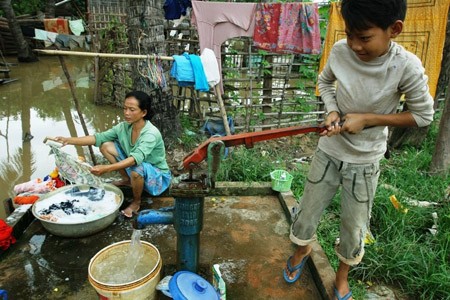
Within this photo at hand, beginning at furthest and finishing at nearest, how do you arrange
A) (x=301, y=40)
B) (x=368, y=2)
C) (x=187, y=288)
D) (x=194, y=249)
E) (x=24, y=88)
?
(x=24, y=88) → (x=301, y=40) → (x=194, y=249) → (x=187, y=288) → (x=368, y=2)

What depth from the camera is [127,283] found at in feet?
5.37

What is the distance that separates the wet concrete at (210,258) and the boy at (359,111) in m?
0.37

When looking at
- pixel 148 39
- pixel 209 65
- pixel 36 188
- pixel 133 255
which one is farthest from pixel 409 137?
pixel 36 188

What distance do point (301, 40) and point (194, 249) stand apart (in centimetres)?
399

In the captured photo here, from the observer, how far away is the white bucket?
64.1 inches

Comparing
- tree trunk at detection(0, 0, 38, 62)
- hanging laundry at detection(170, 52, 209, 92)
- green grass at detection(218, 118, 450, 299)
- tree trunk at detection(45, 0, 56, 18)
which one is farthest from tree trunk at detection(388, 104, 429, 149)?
tree trunk at detection(45, 0, 56, 18)

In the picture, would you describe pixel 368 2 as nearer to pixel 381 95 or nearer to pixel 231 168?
pixel 381 95

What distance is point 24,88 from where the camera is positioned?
28.8ft

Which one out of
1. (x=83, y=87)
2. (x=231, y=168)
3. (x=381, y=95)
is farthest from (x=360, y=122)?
(x=83, y=87)

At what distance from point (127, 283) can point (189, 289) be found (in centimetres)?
33

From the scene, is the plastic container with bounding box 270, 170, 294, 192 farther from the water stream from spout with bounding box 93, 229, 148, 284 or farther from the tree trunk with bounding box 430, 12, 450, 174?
the tree trunk with bounding box 430, 12, 450, 174

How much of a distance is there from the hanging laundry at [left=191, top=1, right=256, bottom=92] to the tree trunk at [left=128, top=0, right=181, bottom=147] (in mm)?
551

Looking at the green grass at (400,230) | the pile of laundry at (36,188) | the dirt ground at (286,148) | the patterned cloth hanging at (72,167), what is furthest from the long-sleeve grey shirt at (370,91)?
the dirt ground at (286,148)

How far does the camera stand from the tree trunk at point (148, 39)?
14.4 ft
